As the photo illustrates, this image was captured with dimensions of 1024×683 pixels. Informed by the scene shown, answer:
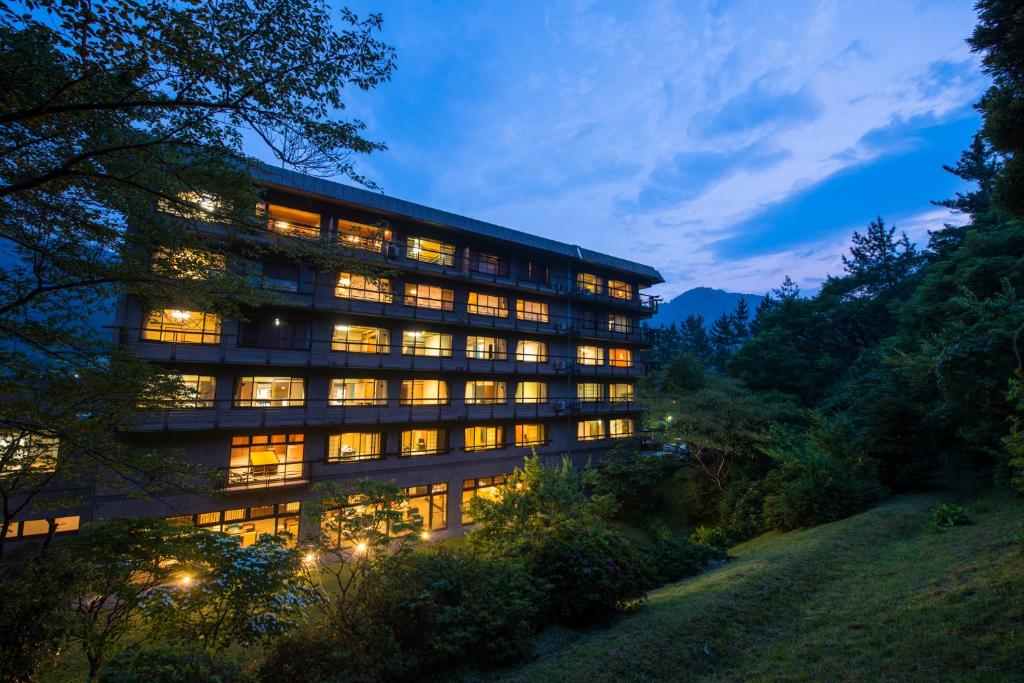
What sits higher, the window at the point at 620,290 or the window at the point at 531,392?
the window at the point at 620,290

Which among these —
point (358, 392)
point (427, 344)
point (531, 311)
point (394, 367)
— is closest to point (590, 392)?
point (531, 311)

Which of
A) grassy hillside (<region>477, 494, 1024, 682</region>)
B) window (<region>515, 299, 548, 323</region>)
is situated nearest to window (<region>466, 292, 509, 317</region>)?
window (<region>515, 299, 548, 323</region>)

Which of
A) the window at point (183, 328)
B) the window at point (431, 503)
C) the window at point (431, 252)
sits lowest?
the window at point (431, 503)

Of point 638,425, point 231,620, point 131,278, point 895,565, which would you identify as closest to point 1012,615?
point 895,565

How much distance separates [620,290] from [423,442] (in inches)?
836

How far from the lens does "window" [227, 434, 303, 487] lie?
61.6 ft

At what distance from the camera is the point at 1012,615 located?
6574 millimetres

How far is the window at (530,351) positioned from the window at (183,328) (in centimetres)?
1773

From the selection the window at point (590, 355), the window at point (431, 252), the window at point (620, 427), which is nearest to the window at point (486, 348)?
the window at point (431, 252)

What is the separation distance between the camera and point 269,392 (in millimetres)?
20656

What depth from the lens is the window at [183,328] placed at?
17781 mm

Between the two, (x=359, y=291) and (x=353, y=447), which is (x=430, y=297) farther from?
(x=353, y=447)

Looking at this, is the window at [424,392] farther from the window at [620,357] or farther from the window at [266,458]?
the window at [620,357]

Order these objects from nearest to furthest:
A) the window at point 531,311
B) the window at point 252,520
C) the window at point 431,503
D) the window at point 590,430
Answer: the window at point 252,520 → the window at point 431,503 → the window at point 531,311 → the window at point 590,430
